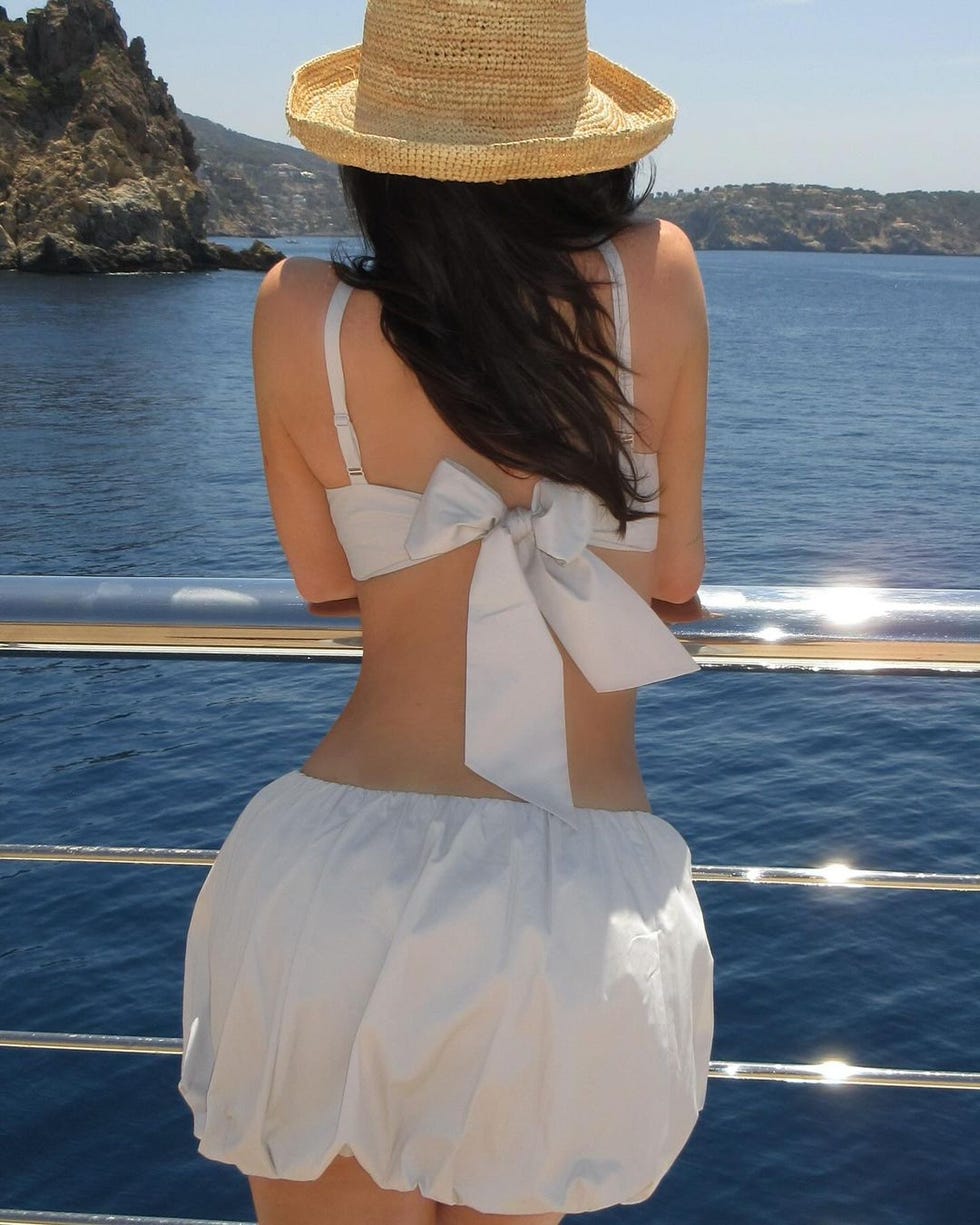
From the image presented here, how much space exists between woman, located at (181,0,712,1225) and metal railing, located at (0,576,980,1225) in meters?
0.33

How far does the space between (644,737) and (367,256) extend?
43.5 ft

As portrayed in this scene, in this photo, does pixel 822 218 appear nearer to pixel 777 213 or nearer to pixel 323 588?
pixel 777 213

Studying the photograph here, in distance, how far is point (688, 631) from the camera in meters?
1.62

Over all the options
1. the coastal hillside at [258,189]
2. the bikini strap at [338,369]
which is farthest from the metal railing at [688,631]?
the coastal hillside at [258,189]

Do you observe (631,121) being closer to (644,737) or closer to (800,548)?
(644,737)

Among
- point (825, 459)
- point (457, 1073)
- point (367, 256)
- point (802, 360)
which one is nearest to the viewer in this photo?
point (457, 1073)

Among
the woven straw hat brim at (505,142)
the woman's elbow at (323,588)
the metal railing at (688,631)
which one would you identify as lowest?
the metal railing at (688,631)

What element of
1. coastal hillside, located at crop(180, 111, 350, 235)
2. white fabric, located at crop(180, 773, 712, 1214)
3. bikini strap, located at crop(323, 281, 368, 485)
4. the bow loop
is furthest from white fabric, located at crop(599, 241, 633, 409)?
coastal hillside, located at crop(180, 111, 350, 235)

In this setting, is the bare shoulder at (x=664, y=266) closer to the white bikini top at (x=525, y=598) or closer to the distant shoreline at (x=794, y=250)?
the white bikini top at (x=525, y=598)

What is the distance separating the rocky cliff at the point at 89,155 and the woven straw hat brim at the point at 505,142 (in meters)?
77.8

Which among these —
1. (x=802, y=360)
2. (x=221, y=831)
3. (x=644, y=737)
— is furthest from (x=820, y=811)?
(x=802, y=360)

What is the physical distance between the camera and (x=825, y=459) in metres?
29.3

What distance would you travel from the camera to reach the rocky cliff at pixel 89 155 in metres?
75.6

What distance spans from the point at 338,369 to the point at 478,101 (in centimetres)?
26
